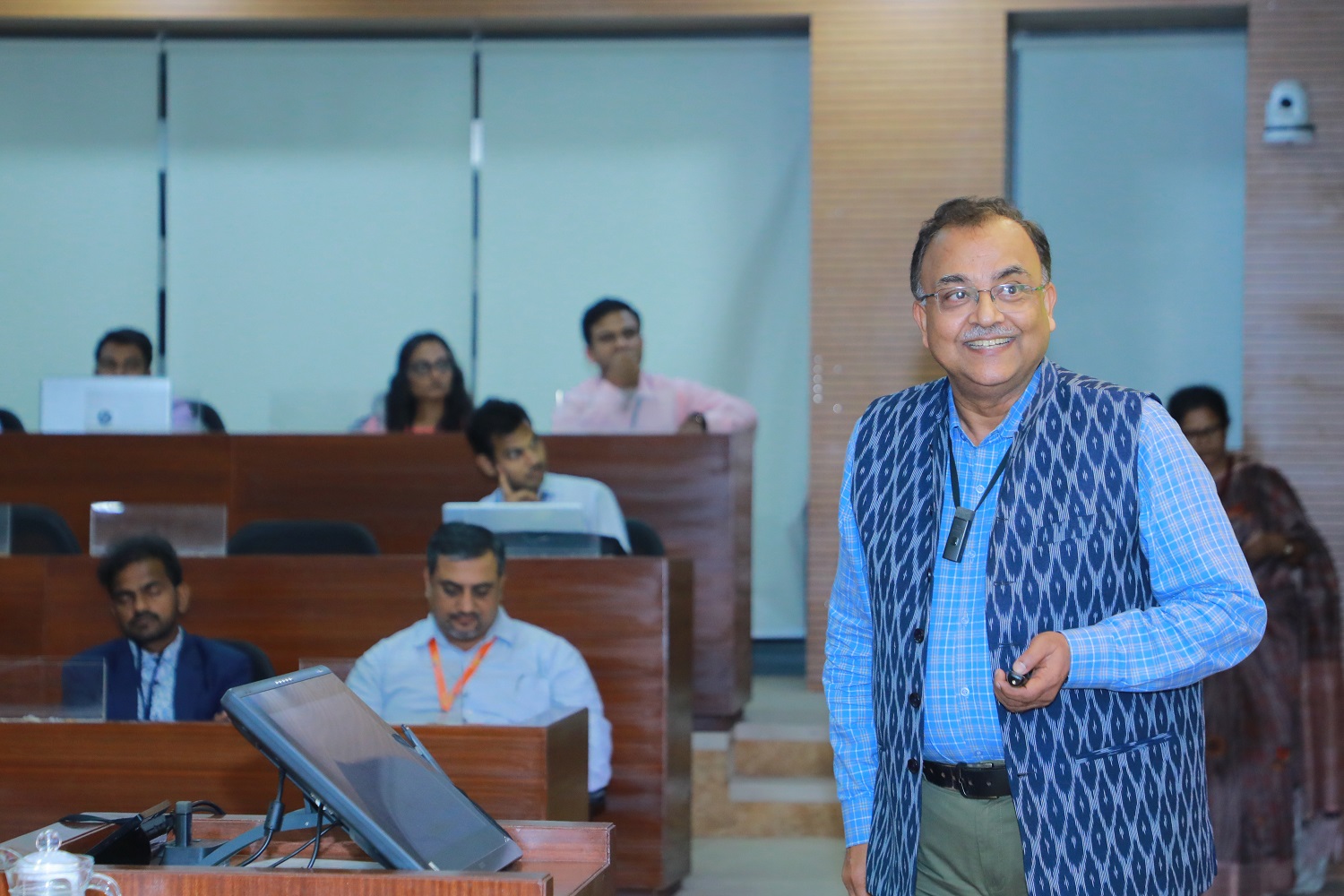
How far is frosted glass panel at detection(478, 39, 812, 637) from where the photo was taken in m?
6.99

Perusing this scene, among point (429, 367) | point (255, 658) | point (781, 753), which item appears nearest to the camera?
point (255, 658)

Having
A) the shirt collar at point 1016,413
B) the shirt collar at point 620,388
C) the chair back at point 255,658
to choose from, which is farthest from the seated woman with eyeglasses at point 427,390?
the shirt collar at point 1016,413

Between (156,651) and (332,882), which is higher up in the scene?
(332,882)

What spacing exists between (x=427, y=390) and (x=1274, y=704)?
10.3ft

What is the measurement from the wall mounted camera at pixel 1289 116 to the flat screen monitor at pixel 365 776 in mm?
5374

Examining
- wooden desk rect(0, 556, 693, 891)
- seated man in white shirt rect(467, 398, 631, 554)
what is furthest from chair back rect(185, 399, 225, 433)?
wooden desk rect(0, 556, 693, 891)

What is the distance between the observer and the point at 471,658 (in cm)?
375

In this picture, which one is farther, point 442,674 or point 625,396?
point 625,396

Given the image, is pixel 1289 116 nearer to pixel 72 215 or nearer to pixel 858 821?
pixel 858 821

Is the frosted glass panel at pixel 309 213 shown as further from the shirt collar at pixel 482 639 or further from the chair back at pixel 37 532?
the shirt collar at pixel 482 639

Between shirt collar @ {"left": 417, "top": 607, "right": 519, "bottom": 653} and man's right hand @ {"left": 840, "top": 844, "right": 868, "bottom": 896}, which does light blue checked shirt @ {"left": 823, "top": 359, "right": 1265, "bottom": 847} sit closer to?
man's right hand @ {"left": 840, "top": 844, "right": 868, "bottom": 896}

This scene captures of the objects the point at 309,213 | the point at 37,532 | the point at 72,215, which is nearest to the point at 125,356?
the point at 37,532

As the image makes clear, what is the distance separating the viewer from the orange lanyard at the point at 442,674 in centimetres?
371

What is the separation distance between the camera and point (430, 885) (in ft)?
4.35
